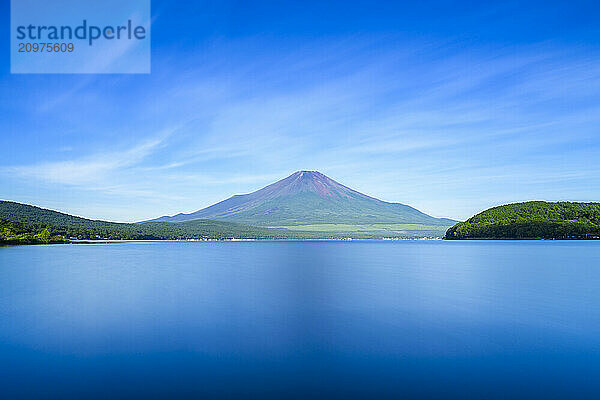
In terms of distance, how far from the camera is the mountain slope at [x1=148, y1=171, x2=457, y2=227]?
499ft

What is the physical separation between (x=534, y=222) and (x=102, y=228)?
94805mm

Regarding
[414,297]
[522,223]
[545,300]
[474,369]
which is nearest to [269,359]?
[474,369]

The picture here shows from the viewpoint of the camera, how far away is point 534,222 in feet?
254

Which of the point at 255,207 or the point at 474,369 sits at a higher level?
the point at 255,207

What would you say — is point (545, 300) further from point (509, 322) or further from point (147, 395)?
point (147, 395)

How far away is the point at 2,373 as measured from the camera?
244 inches

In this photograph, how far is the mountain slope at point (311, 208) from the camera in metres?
152

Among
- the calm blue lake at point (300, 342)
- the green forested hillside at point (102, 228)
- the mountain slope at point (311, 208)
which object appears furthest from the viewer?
the mountain slope at point (311, 208)

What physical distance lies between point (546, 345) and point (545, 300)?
5.68 m

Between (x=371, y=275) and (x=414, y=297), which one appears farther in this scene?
(x=371, y=275)

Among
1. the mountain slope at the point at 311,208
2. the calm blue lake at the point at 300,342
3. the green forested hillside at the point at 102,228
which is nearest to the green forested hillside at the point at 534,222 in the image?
the green forested hillside at the point at 102,228

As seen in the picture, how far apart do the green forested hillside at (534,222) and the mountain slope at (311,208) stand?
57.9 metres

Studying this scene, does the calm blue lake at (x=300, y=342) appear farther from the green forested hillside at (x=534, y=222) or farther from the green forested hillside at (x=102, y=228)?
the green forested hillside at (x=534, y=222)

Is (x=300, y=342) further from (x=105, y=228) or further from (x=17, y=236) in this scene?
(x=105, y=228)
